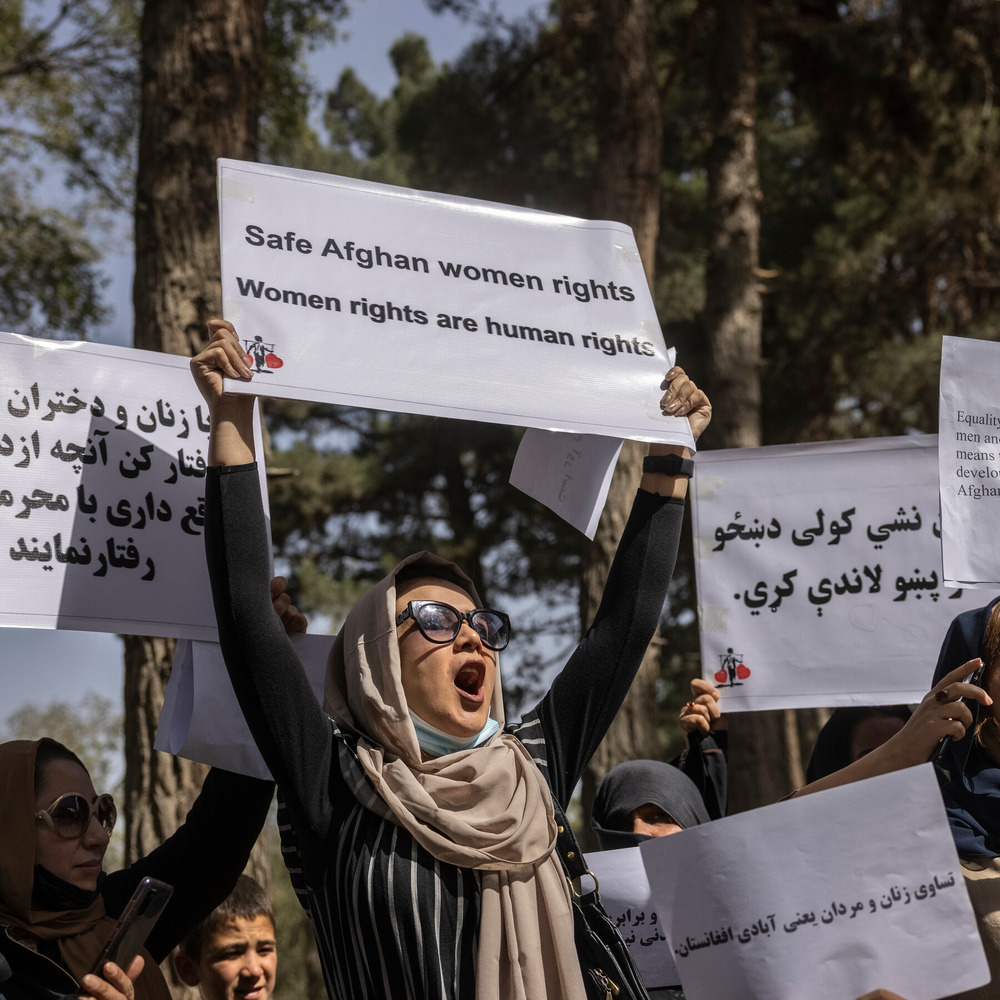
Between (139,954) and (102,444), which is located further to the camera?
(102,444)

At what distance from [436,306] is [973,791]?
4.91 feet

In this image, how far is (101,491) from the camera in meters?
2.74

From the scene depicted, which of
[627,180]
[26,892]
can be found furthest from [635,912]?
[627,180]

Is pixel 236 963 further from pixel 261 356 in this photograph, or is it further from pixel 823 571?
pixel 823 571

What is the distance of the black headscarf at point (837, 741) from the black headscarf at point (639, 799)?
34 centimetres

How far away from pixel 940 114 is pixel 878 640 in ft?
29.7

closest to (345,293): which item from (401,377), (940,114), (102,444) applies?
(401,377)

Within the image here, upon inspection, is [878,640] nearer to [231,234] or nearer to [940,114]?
[231,234]

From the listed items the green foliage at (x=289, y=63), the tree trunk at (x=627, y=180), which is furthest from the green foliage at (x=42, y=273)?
the tree trunk at (x=627, y=180)

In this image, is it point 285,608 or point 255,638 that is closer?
point 255,638

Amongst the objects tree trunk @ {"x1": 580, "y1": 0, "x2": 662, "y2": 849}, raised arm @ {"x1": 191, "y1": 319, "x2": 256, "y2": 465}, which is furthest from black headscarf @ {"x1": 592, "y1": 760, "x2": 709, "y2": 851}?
tree trunk @ {"x1": 580, "y1": 0, "x2": 662, "y2": 849}

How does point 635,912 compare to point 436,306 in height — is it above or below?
below

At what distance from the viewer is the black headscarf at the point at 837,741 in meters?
3.25

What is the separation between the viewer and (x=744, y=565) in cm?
365
